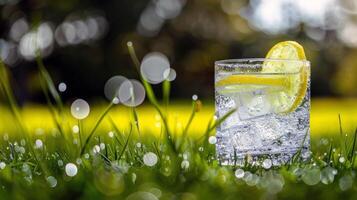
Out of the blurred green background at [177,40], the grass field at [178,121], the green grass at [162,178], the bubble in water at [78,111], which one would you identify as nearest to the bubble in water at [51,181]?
the green grass at [162,178]

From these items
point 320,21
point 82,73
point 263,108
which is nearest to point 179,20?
point 82,73

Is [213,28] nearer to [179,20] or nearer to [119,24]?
[179,20]

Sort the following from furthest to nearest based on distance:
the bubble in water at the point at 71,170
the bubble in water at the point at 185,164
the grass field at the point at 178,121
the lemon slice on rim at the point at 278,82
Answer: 1. the grass field at the point at 178,121
2. the lemon slice on rim at the point at 278,82
3. the bubble in water at the point at 185,164
4. the bubble in water at the point at 71,170

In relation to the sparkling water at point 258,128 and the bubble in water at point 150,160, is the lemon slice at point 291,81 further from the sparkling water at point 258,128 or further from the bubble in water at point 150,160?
the bubble in water at point 150,160

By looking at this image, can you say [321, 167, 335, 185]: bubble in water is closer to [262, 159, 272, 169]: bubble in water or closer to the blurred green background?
[262, 159, 272, 169]: bubble in water

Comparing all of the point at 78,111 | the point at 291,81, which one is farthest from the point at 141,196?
the point at 291,81
